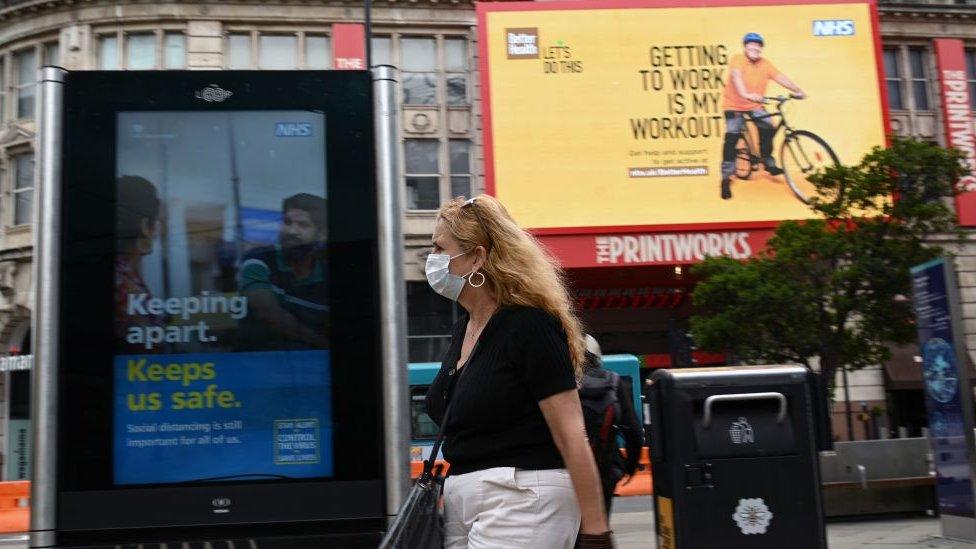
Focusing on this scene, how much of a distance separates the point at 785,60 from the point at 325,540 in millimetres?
29347

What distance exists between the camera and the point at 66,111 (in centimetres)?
422

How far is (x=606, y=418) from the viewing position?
390 centimetres

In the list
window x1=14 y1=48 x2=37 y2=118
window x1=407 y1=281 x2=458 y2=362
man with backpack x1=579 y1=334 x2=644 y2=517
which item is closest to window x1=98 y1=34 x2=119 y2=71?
window x1=14 y1=48 x2=37 y2=118

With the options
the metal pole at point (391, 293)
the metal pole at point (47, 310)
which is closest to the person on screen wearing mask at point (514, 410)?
the metal pole at point (391, 293)

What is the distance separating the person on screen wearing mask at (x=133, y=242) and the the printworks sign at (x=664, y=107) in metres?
24.8

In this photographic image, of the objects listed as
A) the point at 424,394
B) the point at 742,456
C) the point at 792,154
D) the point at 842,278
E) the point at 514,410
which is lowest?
the point at 742,456

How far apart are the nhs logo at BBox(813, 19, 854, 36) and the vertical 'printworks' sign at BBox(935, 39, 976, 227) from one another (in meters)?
4.00

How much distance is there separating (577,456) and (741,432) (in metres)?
3.74

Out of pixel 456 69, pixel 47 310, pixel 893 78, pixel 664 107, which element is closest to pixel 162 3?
pixel 456 69

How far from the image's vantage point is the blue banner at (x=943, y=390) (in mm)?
9297

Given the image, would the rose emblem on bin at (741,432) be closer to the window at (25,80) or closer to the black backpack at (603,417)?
the black backpack at (603,417)

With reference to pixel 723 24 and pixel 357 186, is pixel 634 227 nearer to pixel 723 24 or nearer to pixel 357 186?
pixel 723 24

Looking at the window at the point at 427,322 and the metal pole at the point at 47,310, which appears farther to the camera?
the window at the point at 427,322

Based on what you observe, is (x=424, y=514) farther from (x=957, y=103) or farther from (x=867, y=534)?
(x=957, y=103)
